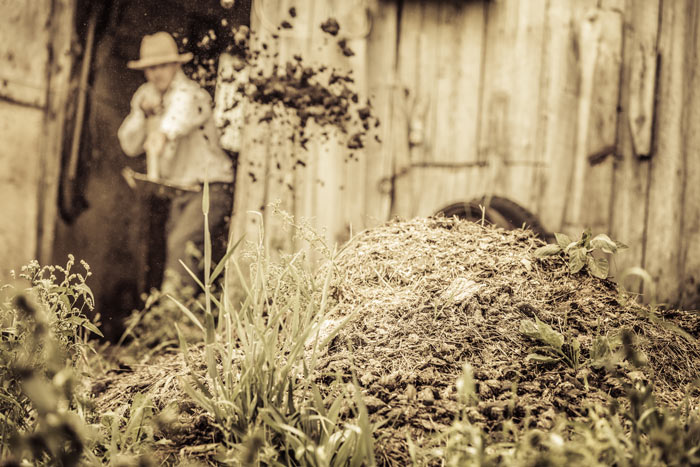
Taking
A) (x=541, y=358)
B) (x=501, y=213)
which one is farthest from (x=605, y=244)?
(x=501, y=213)

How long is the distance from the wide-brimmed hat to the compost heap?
4.89ft

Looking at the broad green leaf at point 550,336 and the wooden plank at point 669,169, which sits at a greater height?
the wooden plank at point 669,169

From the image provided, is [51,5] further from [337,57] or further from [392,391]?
[392,391]

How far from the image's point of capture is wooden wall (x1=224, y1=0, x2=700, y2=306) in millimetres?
2760

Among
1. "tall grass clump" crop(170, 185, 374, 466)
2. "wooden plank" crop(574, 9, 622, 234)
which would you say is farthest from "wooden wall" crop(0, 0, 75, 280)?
"wooden plank" crop(574, 9, 622, 234)

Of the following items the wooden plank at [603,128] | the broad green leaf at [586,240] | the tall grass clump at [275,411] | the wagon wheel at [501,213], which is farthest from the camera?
the wooden plank at [603,128]

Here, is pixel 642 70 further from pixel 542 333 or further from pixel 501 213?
pixel 542 333

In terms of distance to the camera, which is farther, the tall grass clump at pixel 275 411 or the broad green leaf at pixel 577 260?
the broad green leaf at pixel 577 260

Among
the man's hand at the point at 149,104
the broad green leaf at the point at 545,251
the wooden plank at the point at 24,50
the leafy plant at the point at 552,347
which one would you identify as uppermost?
the wooden plank at the point at 24,50

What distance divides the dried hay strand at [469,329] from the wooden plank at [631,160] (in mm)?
894

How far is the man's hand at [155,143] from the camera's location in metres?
2.74

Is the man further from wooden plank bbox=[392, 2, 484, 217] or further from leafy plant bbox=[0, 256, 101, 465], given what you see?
leafy plant bbox=[0, 256, 101, 465]

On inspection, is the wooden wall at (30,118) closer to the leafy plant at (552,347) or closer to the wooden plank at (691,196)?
the leafy plant at (552,347)

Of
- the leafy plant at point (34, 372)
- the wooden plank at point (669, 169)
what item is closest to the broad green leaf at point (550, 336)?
the leafy plant at point (34, 372)
